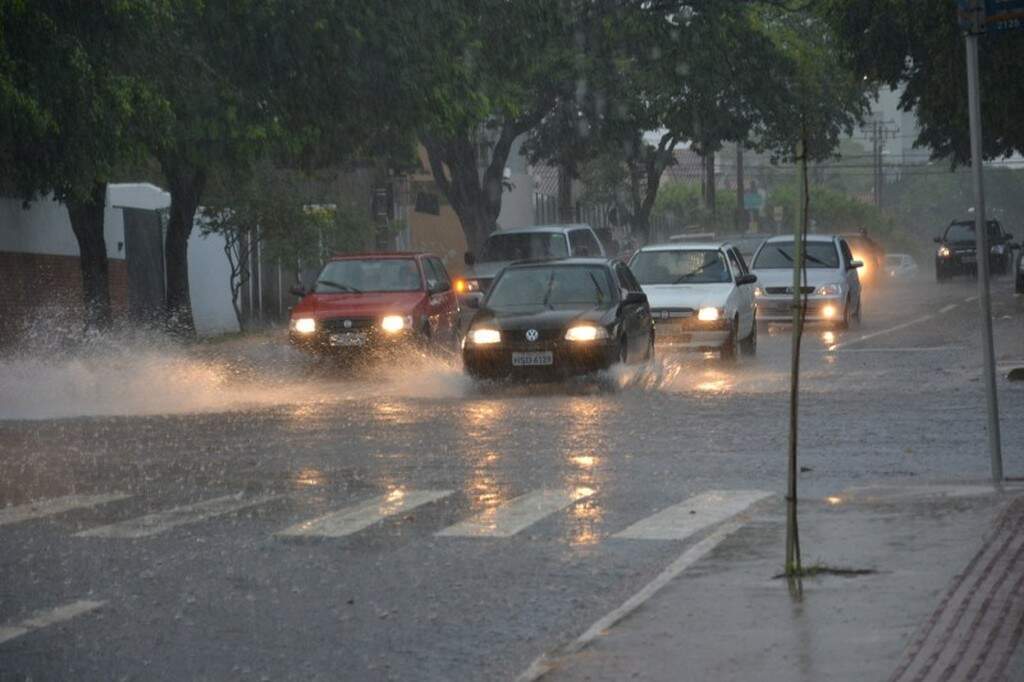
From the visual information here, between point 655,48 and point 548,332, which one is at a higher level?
point 655,48

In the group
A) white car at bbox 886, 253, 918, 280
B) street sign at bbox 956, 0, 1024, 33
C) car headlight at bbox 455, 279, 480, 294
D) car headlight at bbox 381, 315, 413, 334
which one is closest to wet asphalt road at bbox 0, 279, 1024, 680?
car headlight at bbox 381, 315, 413, 334

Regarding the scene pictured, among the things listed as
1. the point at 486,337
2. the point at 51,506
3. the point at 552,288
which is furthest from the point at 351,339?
the point at 51,506

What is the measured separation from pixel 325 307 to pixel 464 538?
16179 mm

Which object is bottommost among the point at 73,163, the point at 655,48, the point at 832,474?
the point at 832,474

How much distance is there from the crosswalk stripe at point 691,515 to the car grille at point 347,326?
13.8 meters

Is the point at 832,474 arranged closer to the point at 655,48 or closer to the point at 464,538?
the point at 464,538

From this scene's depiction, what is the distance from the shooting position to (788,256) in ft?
120

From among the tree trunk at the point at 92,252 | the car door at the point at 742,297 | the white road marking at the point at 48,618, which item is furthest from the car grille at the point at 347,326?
the white road marking at the point at 48,618

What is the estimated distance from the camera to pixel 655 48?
150 ft

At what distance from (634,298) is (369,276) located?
6038 mm

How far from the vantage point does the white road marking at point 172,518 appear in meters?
11.9

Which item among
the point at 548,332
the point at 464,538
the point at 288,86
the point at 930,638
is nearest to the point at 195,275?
the point at 288,86

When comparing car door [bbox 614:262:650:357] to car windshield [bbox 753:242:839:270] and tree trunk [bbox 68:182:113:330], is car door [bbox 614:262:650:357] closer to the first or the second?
tree trunk [bbox 68:182:113:330]

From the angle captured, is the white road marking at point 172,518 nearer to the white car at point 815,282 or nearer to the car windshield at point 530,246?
the car windshield at point 530,246
